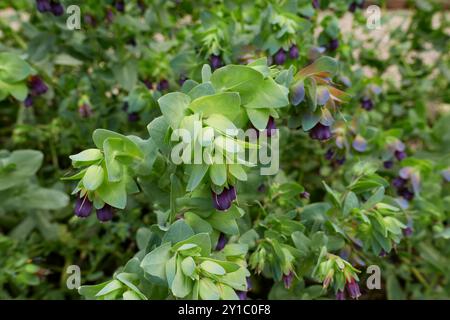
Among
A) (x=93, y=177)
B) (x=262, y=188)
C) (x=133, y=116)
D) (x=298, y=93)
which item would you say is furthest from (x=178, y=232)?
(x=133, y=116)

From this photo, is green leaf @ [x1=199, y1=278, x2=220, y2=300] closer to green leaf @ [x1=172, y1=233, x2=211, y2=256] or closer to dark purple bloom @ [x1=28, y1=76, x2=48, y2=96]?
green leaf @ [x1=172, y1=233, x2=211, y2=256]

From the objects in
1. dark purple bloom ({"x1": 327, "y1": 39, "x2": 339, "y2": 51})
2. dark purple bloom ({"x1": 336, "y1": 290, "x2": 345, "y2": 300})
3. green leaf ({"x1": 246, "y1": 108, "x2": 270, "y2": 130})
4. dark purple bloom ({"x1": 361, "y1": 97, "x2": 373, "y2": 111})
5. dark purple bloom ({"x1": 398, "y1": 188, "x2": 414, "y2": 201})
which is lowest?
dark purple bloom ({"x1": 336, "y1": 290, "x2": 345, "y2": 300})

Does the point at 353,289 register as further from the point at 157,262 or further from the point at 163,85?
the point at 163,85

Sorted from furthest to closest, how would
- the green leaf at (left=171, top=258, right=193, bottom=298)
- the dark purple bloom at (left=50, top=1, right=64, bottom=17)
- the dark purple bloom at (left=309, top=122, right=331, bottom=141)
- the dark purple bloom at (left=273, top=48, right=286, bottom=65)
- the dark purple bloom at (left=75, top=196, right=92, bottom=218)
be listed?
the dark purple bloom at (left=50, top=1, right=64, bottom=17), the dark purple bloom at (left=273, top=48, right=286, bottom=65), the dark purple bloom at (left=309, top=122, right=331, bottom=141), the dark purple bloom at (left=75, top=196, right=92, bottom=218), the green leaf at (left=171, top=258, right=193, bottom=298)

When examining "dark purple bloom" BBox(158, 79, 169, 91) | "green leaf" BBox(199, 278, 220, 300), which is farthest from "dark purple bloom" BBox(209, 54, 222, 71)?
"green leaf" BBox(199, 278, 220, 300)

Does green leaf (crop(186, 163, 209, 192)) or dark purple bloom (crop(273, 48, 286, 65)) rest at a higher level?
dark purple bloom (crop(273, 48, 286, 65))

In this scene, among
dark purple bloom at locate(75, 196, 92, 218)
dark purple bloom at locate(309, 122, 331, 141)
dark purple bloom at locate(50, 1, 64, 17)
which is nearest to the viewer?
dark purple bloom at locate(75, 196, 92, 218)

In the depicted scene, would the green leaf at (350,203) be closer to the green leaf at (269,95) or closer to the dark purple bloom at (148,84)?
the green leaf at (269,95)

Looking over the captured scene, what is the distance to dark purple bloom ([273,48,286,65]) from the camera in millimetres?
1223

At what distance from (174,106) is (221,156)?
107 mm

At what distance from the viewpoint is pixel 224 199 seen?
0.88 m

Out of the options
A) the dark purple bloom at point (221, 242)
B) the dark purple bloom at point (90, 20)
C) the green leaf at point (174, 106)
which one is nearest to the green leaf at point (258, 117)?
the green leaf at point (174, 106)

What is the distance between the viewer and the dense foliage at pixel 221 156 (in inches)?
34.9
